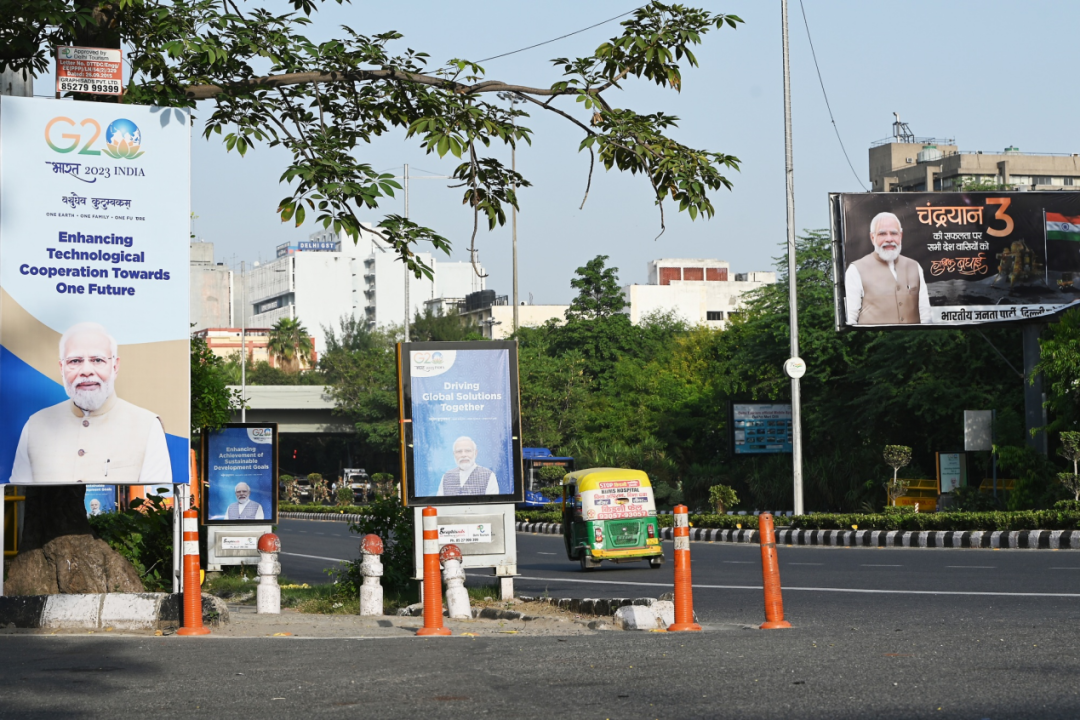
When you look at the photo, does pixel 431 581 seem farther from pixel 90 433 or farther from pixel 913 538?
pixel 913 538

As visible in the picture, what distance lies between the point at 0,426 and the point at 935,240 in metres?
24.9

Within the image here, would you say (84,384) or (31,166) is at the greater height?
(31,166)

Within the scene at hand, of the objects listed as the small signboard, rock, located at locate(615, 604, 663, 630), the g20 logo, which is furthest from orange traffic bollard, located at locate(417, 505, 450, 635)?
the small signboard

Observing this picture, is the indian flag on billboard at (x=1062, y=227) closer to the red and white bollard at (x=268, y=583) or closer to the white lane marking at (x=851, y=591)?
the white lane marking at (x=851, y=591)

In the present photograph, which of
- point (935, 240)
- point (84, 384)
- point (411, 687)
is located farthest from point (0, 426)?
point (935, 240)

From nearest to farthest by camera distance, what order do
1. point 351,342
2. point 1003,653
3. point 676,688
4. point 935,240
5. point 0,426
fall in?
point 676,688
point 1003,653
point 0,426
point 935,240
point 351,342

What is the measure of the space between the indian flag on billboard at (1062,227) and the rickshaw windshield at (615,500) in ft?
47.8

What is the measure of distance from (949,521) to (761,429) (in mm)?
14374

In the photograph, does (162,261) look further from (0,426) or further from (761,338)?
(761,338)

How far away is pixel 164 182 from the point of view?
11.5m

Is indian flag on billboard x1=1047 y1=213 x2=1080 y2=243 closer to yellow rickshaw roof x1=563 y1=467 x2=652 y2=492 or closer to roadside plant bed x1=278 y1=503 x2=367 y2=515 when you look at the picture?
yellow rickshaw roof x1=563 y1=467 x2=652 y2=492

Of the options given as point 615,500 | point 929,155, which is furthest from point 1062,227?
point 929,155

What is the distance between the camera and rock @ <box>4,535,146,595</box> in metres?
11.5

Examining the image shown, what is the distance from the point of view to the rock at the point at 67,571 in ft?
37.8
